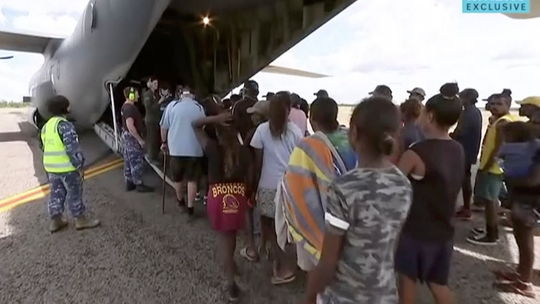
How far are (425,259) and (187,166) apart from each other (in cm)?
331

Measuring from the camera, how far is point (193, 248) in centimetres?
427

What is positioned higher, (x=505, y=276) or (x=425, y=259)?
(x=425, y=259)

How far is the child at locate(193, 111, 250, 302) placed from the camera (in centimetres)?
313

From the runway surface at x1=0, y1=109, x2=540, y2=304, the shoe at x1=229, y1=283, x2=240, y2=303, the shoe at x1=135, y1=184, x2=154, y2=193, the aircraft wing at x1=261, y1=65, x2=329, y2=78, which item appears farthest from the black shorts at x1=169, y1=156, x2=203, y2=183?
the aircraft wing at x1=261, y1=65, x2=329, y2=78

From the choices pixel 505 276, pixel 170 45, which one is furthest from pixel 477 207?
pixel 170 45

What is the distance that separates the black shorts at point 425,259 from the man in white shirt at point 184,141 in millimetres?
3029

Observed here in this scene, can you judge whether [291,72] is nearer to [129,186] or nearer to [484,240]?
[129,186]

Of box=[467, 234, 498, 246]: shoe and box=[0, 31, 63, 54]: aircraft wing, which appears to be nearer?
box=[467, 234, 498, 246]: shoe

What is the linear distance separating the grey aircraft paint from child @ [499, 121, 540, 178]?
4.59m

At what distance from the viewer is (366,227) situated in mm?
1657

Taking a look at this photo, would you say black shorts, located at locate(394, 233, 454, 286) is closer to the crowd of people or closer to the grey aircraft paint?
the crowd of people

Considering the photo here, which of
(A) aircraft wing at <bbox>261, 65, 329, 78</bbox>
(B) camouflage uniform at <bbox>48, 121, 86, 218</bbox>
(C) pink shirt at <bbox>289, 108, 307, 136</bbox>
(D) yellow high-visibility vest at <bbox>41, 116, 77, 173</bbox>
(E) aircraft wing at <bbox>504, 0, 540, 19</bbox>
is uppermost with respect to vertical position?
(E) aircraft wing at <bbox>504, 0, 540, 19</bbox>

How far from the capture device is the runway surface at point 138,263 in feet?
10.8

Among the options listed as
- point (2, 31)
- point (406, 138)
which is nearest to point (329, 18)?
point (406, 138)
